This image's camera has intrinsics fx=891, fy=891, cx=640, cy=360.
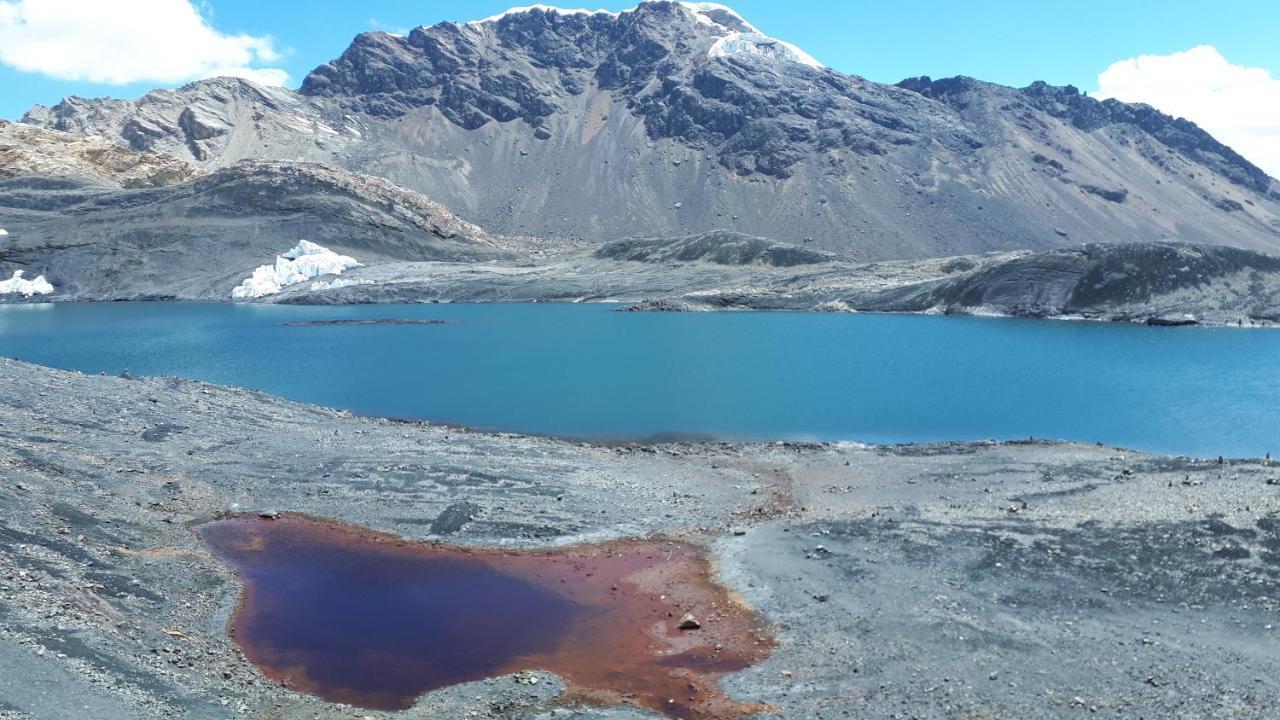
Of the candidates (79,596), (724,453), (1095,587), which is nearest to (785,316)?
(724,453)

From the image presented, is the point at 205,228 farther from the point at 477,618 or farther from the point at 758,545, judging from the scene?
the point at 477,618

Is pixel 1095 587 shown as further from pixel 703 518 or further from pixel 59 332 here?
pixel 59 332

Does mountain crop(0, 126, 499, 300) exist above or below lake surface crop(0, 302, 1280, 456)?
above

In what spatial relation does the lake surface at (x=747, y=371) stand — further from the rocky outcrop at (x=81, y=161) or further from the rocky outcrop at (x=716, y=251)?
the rocky outcrop at (x=81, y=161)

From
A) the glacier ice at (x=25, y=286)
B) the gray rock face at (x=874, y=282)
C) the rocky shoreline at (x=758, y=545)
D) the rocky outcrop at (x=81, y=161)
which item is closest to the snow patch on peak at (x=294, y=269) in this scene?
the gray rock face at (x=874, y=282)

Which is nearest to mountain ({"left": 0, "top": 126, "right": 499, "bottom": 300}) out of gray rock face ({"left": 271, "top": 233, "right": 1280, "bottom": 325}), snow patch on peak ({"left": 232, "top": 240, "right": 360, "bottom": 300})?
snow patch on peak ({"left": 232, "top": 240, "right": 360, "bottom": 300})

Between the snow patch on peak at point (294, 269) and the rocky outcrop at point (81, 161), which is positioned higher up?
the rocky outcrop at point (81, 161)

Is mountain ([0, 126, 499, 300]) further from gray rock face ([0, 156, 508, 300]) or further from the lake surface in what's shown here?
the lake surface
